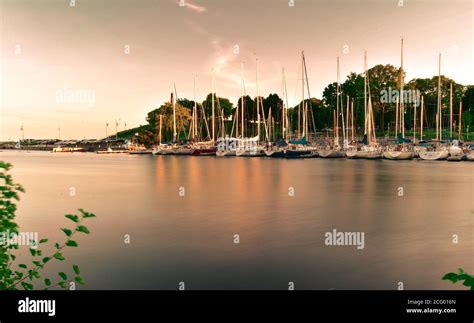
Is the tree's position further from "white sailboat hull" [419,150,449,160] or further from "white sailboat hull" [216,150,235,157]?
"white sailboat hull" [419,150,449,160]

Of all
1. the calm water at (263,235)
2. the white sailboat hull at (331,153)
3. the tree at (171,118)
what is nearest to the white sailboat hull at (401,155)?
the white sailboat hull at (331,153)

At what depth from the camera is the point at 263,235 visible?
23.0 m

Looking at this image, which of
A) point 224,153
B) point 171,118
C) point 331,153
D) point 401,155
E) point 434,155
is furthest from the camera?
point 171,118

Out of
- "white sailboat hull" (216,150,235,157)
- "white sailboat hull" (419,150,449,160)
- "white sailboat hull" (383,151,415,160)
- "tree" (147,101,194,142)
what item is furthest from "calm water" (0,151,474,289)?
"tree" (147,101,194,142)

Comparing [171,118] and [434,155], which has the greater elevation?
[171,118]

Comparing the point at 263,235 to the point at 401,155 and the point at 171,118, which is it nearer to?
the point at 401,155

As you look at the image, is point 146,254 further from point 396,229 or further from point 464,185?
point 464,185

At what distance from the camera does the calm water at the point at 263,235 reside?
50.2ft

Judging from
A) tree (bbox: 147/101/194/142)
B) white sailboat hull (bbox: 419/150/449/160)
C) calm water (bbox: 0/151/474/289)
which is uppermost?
tree (bbox: 147/101/194/142)

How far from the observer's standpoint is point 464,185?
50531mm

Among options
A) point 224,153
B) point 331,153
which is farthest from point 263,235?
point 224,153

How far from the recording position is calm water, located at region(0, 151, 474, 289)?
15.3 m

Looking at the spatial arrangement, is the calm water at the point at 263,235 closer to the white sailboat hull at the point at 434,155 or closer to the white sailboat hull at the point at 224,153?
the white sailboat hull at the point at 434,155

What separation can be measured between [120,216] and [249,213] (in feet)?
29.2
